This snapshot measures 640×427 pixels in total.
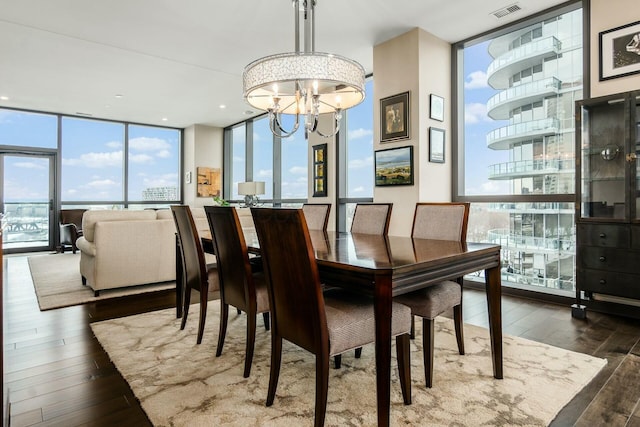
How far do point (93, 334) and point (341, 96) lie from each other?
8.68ft

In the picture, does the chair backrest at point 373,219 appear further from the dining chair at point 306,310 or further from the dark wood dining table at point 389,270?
the dining chair at point 306,310

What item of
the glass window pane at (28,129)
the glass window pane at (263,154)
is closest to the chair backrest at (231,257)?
the glass window pane at (263,154)

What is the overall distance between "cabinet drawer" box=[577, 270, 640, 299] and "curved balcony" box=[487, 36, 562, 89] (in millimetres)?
2229

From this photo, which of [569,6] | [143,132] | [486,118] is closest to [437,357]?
[486,118]

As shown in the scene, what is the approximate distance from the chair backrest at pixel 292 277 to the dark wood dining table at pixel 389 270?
145mm

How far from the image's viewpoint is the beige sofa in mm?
3820

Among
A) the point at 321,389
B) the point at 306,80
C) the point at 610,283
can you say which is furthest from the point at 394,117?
the point at 321,389

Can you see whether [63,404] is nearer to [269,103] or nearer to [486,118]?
Result: [269,103]

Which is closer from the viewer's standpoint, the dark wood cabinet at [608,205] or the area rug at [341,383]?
the area rug at [341,383]

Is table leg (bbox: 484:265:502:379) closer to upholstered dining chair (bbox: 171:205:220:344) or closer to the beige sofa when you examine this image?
upholstered dining chair (bbox: 171:205:220:344)

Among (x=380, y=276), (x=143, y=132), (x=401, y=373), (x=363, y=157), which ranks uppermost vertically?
(x=143, y=132)

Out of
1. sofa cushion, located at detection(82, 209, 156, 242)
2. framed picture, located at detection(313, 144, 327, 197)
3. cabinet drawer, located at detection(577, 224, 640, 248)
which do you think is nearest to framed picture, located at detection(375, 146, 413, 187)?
framed picture, located at detection(313, 144, 327, 197)

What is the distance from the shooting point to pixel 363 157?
554cm

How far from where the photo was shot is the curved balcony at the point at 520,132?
12.5 feet
